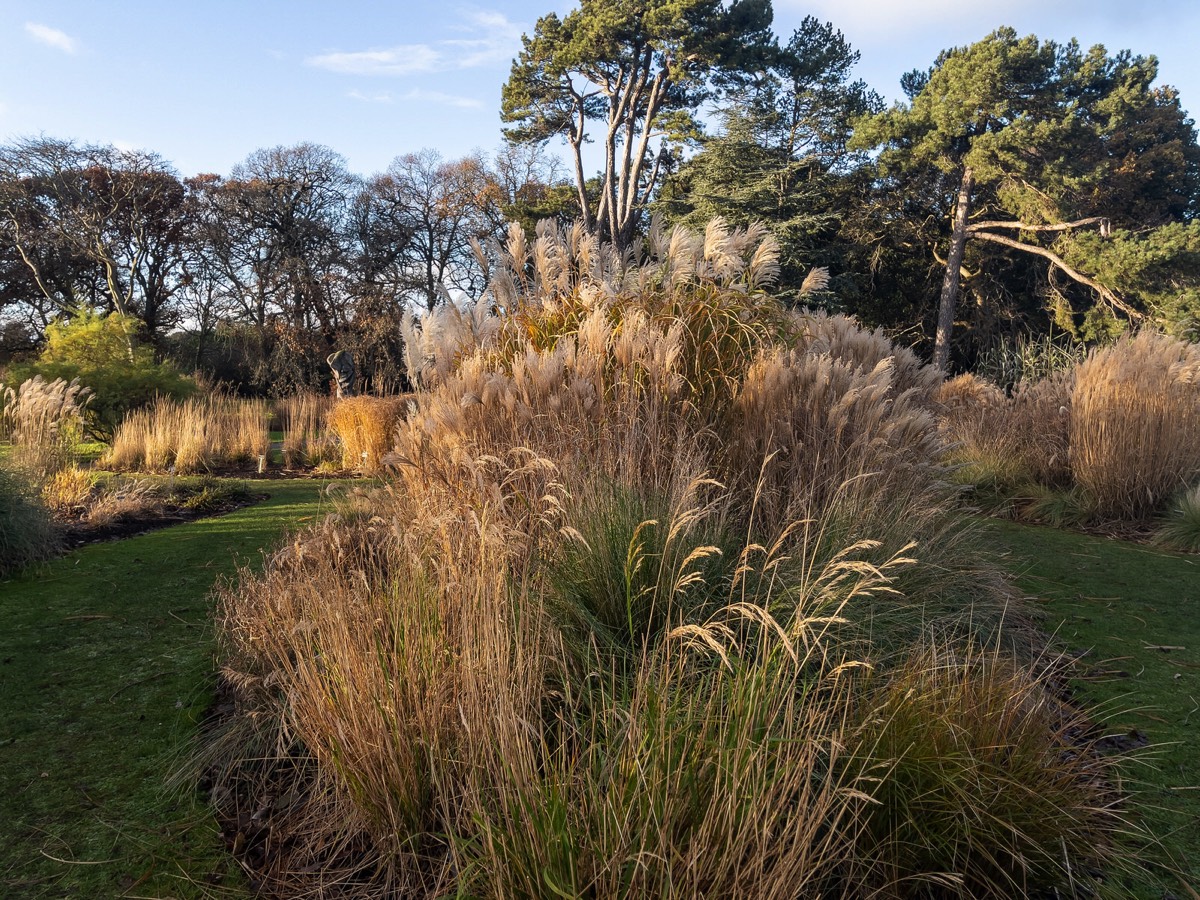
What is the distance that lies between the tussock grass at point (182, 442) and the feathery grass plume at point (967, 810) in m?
9.97

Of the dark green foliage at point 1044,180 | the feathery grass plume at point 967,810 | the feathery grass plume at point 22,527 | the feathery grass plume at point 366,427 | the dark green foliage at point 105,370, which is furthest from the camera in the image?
the dark green foliage at point 1044,180

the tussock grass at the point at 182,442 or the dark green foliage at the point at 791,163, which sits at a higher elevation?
the dark green foliage at the point at 791,163

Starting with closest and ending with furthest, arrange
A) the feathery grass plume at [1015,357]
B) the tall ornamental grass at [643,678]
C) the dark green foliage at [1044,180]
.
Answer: the tall ornamental grass at [643,678], the feathery grass plume at [1015,357], the dark green foliage at [1044,180]

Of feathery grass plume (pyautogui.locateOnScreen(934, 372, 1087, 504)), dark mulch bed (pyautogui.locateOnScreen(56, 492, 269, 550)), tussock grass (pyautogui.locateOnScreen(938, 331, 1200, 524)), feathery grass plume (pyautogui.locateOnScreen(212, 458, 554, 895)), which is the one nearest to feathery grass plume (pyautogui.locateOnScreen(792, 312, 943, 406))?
feathery grass plume (pyautogui.locateOnScreen(934, 372, 1087, 504))

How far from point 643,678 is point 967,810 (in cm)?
87

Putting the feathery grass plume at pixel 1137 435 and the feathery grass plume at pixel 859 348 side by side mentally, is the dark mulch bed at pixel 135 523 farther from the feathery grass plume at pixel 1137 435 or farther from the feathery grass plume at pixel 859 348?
the feathery grass plume at pixel 1137 435

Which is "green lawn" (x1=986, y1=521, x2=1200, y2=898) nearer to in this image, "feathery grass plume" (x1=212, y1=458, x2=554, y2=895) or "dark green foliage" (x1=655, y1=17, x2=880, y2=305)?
"feathery grass plume" (x1=212, y1=458, x2=554, y2=895)

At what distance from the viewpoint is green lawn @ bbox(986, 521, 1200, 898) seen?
2033 mm

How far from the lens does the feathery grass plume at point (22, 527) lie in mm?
4504

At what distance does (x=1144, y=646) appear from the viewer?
11.2ft

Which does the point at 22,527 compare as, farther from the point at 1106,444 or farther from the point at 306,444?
the point at 1106,444

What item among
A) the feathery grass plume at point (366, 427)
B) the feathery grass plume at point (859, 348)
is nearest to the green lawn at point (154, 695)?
the feathery grass plume at point (859, 348)

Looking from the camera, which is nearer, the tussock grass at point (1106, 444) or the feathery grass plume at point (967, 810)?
the feathery grass plume at point (967, 810)

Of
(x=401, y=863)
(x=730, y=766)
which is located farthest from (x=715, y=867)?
(x=401, y=863)
